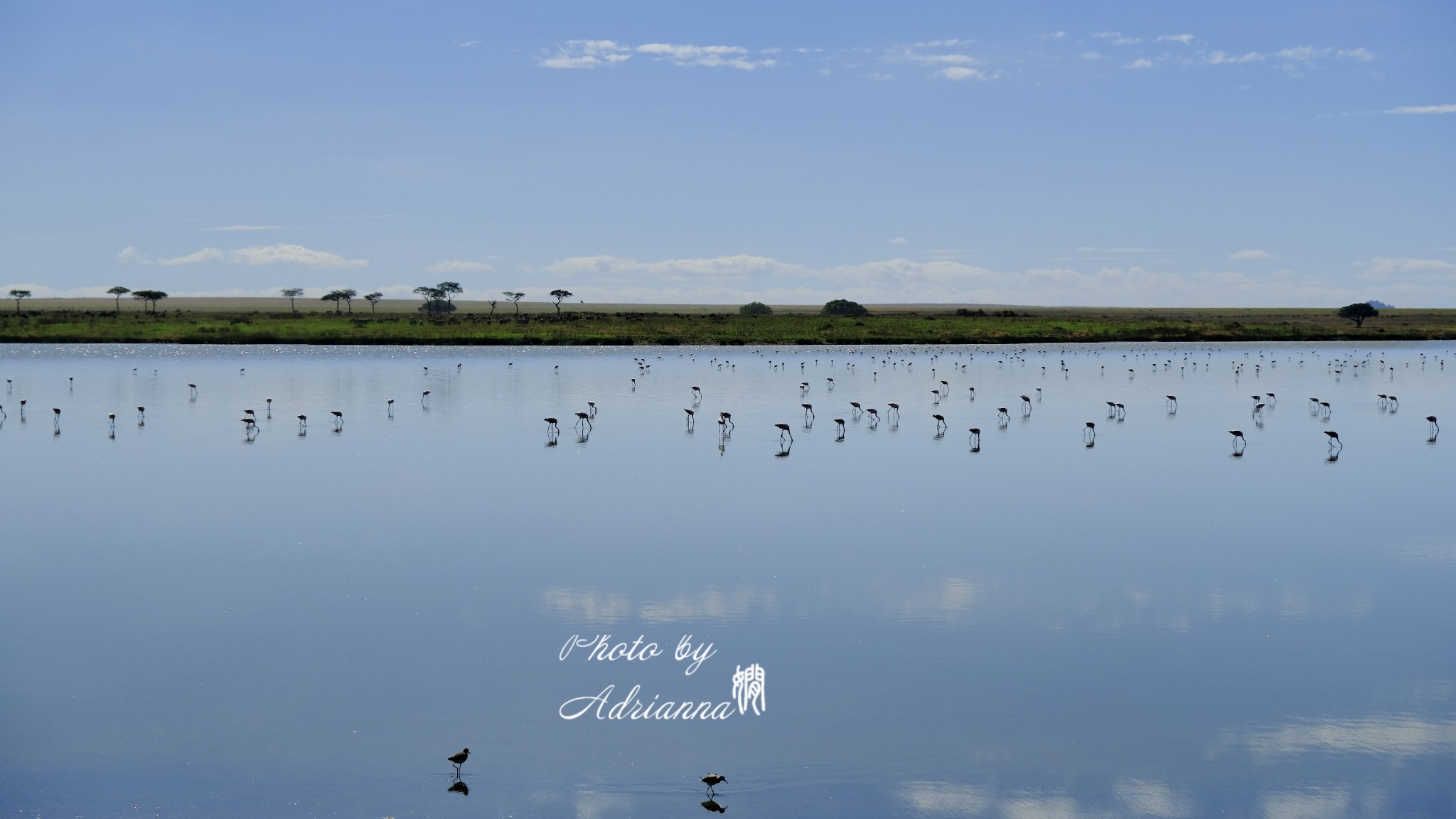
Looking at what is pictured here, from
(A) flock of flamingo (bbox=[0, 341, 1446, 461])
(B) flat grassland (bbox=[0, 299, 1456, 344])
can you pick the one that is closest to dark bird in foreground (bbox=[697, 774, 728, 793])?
(A) flock of flamingo (bbox=[0, 341, 1446, 461])

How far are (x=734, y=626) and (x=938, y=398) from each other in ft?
145

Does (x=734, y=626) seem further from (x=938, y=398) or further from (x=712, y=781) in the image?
(x=938, y=398)

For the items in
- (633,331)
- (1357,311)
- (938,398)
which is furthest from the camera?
(1357,311)

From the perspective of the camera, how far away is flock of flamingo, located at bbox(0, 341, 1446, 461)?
44.6 m

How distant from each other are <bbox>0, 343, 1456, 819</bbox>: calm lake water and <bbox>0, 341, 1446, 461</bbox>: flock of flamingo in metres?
3.68

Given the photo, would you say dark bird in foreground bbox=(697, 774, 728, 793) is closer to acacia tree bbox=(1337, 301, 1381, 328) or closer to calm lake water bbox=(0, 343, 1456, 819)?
calm lake water bbox=(0, 343, 1456, 819)

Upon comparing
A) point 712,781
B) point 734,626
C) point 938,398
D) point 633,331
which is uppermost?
point 633,331

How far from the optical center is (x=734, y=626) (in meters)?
17.3

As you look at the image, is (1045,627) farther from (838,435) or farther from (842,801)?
(838,435)

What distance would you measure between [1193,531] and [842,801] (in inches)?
653

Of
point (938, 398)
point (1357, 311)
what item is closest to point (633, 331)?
point (938, 398)

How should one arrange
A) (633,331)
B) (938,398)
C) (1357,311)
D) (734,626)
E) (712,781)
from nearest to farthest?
(712,781) → (734,626) → (938,398) → (633,331) → (1357,311)

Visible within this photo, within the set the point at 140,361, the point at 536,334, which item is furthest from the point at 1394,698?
the point at 536,334

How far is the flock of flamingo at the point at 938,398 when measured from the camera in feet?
146
